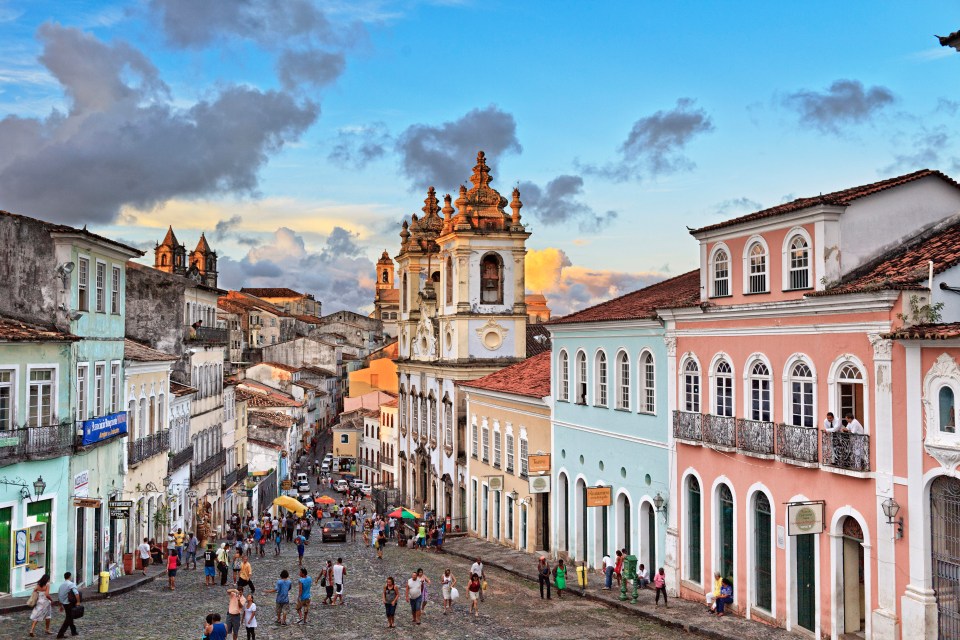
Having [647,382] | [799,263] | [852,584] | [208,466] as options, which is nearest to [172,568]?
[647,382]

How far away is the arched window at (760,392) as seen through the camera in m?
23.5

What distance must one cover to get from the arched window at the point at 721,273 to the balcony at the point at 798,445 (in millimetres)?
3927

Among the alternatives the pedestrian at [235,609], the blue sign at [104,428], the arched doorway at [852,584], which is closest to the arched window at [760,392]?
the arched doorway at [852,584]

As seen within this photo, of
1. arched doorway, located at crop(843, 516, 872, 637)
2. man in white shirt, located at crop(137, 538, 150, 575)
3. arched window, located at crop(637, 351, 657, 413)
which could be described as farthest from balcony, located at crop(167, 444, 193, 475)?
arched doorway, located at crop(843, 516, 872, 637)

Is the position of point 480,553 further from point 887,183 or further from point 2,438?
point 887,183

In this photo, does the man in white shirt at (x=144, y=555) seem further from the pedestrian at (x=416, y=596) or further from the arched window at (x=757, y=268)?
the arched window at (x=757, y=268)

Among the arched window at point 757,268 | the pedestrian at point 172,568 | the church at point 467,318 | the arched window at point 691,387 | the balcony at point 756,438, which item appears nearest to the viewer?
the balcony at point 756,438

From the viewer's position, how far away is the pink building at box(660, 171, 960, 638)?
1894 centimetres

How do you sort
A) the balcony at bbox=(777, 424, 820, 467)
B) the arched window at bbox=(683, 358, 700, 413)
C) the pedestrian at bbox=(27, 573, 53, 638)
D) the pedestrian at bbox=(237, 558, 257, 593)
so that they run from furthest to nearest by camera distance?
the arched window at bbox=(683, 358, 700, 413), the pedestrian at bbox=(237, 558, 257, 593), the balcony at bbox=(777, 424, 820, 467), the pedestrian at bbox=(27, 573, 53, 638)

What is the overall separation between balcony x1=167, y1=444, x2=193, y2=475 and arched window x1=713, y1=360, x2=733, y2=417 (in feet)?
72.8

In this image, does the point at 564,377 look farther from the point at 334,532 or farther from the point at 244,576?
A: the point at 334,532

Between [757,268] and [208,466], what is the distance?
30905 millimetres

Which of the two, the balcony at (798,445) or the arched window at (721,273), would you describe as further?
the arched window at (721,273)

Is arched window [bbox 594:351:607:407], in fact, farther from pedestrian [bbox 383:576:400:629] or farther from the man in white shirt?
the man in white shirt
